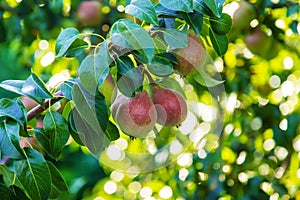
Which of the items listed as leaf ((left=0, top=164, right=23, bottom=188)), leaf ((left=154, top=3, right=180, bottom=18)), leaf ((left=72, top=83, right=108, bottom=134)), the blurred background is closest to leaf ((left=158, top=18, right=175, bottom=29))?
leaf ((left=154, top=3, right=180, bottom=18))

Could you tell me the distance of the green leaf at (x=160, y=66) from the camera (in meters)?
0.74

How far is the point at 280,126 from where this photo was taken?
5.47ft

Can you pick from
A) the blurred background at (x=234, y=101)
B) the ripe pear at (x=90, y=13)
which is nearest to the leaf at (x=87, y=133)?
the blurred background at (x=234, y=101)

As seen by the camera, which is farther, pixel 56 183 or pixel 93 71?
pixel 56 183

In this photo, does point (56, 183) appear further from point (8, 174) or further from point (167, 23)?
point (167, 23)

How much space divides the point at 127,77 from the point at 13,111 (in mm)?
135

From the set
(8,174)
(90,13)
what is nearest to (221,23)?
(8,174)

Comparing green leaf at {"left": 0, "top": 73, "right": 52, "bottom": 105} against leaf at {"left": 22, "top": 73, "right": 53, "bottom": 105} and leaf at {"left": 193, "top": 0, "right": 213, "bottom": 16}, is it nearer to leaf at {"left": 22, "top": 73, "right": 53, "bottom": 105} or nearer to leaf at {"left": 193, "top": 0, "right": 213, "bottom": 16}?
leaf at {"left": 22, "top": 73, "right": 53, "bottom": 105}

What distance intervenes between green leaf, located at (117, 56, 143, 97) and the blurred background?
2.43 feet

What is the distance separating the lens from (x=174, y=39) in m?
0.75

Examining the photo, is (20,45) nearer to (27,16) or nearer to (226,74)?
(27,16)

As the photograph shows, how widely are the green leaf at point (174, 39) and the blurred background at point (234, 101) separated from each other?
27.7 inches

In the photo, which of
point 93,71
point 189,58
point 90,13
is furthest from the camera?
point 90,13

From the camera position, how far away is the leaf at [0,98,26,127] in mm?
705
